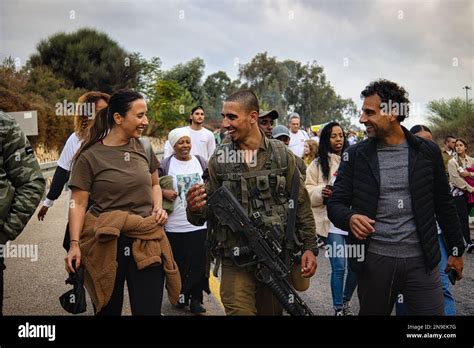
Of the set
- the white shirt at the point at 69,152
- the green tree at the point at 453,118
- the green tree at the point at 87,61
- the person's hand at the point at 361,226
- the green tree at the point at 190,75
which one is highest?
the green tree at the point at 190,75

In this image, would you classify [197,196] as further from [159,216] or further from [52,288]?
[52,288]

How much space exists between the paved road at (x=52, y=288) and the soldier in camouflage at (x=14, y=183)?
6.70 feet

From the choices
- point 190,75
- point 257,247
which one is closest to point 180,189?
point 257,247

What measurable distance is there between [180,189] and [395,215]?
2.16 meters

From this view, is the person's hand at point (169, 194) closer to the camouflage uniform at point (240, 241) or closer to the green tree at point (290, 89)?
the camouflage uniform at point (240, 241)

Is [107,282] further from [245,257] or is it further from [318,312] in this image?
[318,312]

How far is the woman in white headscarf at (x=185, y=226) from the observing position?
472cm

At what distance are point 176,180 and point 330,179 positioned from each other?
4.65 feet

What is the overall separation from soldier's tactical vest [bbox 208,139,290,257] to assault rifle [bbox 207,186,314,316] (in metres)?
0.05

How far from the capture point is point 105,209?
3180mm

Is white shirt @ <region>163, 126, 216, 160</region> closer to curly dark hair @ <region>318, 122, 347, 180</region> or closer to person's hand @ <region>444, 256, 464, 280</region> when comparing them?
curly dark hair @ <region>318, 122, 347, 180</region>

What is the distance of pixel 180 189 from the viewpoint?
4.69 meters

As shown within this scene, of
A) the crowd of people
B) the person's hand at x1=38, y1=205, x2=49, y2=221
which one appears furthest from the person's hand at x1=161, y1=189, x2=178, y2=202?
the crowd of people

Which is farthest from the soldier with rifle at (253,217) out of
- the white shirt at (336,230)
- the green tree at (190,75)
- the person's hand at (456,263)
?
the green tree at (190,75)
